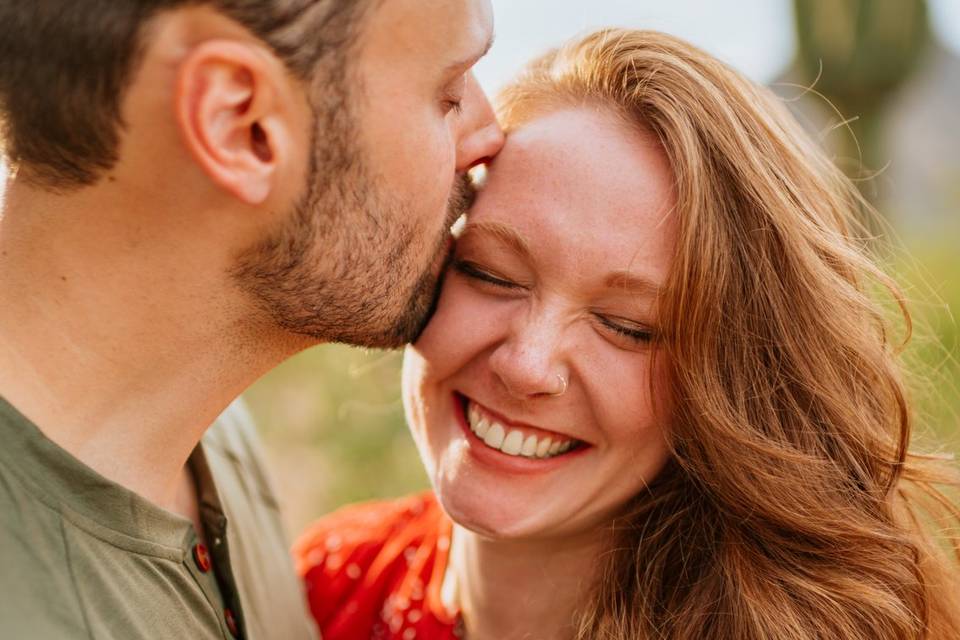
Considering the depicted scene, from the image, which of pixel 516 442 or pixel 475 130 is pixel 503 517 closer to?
pixel 516 442

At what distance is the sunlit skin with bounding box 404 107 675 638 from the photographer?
226cm

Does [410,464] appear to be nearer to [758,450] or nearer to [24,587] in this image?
[758,450]

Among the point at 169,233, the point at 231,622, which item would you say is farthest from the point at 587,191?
the point at 231,622

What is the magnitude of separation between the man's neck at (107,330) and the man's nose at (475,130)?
1.92ft

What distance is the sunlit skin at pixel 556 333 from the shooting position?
226 cm

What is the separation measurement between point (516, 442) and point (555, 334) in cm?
26

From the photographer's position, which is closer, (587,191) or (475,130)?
(587,191)

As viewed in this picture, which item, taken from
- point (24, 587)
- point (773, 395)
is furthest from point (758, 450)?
point (24, 587)

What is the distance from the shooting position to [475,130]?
240cm

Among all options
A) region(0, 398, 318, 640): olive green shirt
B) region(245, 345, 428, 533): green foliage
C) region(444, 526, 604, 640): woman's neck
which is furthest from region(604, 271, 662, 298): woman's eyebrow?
region(245, 345, 428, 533): green foliage

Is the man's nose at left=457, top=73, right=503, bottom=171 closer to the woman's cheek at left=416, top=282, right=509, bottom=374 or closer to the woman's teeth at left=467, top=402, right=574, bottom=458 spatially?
the woman's cheek at left=416, top=282, right=509, bottom=374

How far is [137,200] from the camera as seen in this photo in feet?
6.53

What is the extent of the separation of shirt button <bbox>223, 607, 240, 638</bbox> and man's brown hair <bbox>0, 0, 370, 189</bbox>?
0.89m

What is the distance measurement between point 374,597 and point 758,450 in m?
1.09
